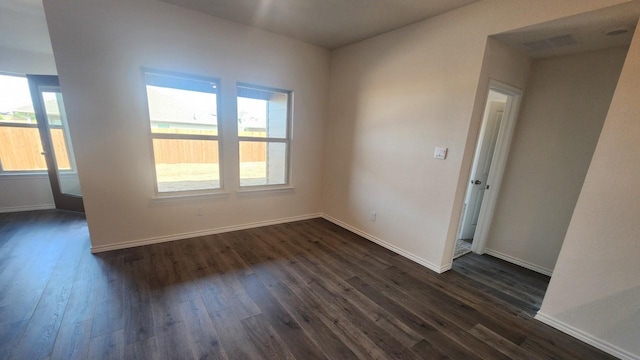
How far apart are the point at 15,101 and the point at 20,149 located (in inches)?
29.5

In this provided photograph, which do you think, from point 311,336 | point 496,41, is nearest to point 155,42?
point 311,336

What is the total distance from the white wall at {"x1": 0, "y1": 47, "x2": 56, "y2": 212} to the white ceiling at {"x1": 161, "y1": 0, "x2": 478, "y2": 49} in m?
3.00

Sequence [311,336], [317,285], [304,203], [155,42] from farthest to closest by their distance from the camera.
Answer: [304,203], [155,42], [317,285], [311,336]

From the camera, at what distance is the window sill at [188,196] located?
112 inches

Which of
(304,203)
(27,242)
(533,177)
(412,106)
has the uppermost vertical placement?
(412,106)

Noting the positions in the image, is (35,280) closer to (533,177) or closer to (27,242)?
(27,242)

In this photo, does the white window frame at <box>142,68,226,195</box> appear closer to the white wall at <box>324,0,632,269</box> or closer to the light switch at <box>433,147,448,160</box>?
the white wall at <box>324,0,632,269</box>

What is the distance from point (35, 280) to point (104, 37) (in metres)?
2.39

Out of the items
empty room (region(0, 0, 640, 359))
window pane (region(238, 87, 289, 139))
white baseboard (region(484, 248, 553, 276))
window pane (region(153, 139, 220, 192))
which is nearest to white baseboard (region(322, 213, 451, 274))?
empty room (region(0, 0, 640, 359))

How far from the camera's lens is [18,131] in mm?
3686

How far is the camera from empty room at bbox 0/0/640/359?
5.50 feet

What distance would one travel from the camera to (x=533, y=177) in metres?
2.80

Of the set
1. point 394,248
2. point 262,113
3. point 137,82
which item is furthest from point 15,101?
point 394,248

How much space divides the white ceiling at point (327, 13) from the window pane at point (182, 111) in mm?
948
